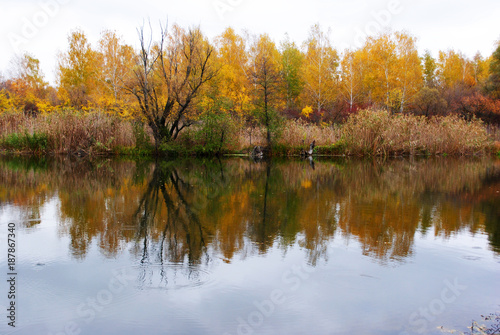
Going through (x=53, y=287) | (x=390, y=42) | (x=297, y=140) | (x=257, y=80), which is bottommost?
(x=53, y=287)

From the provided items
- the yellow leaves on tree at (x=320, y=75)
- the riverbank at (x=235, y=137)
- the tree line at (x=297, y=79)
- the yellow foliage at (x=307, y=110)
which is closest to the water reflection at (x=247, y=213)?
the riverbank at (x=235, y=137)

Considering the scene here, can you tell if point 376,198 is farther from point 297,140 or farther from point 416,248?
point 297,140

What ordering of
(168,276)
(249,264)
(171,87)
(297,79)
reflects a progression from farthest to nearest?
(297,79) → (171,87) → (249,264) → (168,276)

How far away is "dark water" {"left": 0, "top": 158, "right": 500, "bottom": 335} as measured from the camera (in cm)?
299

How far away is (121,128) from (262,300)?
20.9m

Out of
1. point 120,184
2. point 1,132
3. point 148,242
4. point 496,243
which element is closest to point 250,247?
point 148,242

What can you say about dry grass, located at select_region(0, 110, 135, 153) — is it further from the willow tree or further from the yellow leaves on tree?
the yellow leaves on tree

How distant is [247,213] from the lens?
21.6 ft

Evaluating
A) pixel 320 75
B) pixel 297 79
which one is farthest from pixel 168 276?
pixel 297 79

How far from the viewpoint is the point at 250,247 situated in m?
4.70

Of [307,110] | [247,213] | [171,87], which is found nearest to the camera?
[247,213]

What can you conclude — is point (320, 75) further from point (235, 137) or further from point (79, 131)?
point (79, 131)

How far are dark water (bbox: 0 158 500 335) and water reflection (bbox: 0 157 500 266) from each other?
0.04 m

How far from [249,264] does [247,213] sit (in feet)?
8.19
